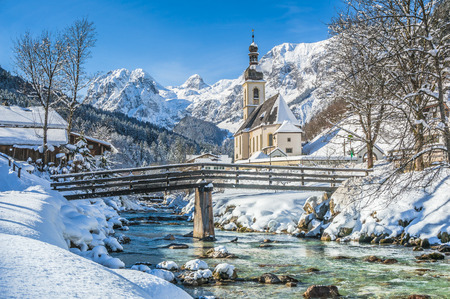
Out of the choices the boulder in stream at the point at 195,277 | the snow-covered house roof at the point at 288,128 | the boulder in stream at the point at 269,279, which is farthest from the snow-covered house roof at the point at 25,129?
the snow-covered house roof at the point at 288,128

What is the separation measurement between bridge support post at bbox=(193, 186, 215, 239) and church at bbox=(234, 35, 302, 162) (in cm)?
2949

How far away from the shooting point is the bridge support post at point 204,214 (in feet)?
64.1

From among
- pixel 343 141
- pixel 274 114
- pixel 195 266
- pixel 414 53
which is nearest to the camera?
pixel 414 53

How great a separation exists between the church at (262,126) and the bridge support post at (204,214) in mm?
29489

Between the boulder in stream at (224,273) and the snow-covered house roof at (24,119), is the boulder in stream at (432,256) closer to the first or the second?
the boulder in stream at (224,273)

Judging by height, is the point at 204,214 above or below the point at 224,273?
above

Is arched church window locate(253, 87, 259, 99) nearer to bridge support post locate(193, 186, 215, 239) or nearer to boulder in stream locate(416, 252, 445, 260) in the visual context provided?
bridge support post locate(193, 186, 215, 239)

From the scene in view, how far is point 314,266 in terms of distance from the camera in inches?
488

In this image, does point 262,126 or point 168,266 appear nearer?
point 168,266

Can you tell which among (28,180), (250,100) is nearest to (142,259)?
(28,180)

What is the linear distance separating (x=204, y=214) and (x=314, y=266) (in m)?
8.36

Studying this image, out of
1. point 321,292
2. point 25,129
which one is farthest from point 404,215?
point 25,129

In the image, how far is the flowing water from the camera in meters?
9.27

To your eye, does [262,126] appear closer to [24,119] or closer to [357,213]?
[24,119]
